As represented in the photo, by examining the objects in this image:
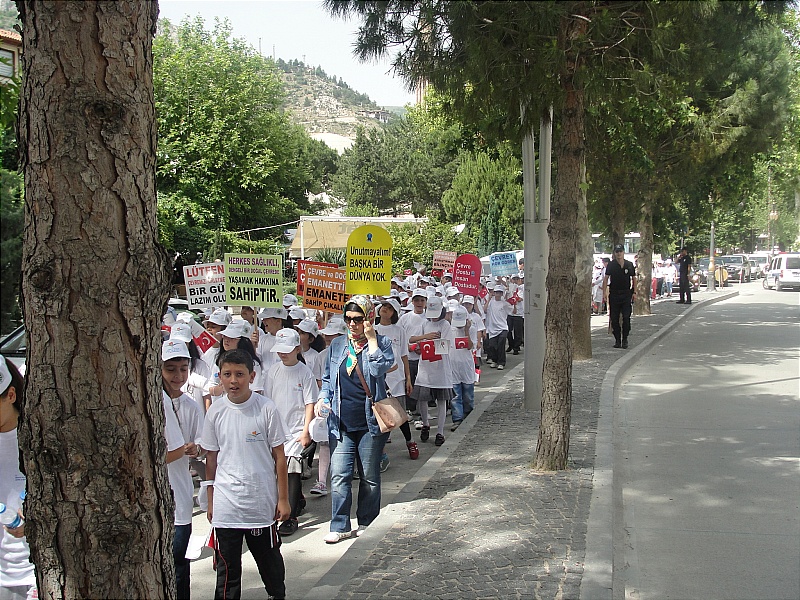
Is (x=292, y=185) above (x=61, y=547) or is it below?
above

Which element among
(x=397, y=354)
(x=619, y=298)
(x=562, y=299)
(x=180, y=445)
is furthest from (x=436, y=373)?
(x=619, y=298)

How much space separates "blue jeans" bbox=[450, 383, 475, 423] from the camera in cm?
1095

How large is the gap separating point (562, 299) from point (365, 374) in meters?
2.11

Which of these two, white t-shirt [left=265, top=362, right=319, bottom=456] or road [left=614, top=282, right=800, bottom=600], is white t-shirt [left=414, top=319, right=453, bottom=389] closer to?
road [left=614, top=282, right=800, bottom=600]

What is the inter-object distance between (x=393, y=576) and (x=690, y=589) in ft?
6.14

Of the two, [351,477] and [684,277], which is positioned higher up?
[684,277]

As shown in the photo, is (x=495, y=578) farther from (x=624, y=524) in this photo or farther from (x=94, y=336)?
(x=94, y=336)

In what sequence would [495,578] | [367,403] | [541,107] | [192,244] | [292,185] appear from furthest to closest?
1. [292,185]
2. [192,244]
3. [541,107]
4. [367,403]
5. [495,578]

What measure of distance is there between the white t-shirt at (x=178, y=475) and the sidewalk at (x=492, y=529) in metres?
0.87

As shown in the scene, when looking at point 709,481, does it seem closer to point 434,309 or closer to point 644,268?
point 434,309

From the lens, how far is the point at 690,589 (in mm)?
5461

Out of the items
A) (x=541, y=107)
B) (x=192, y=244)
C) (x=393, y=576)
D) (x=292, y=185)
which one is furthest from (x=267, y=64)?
(x=393, y=576)

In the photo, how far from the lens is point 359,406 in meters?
6.83

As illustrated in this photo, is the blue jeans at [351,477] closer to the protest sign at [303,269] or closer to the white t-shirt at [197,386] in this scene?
the white t-shirt at [197,386]
